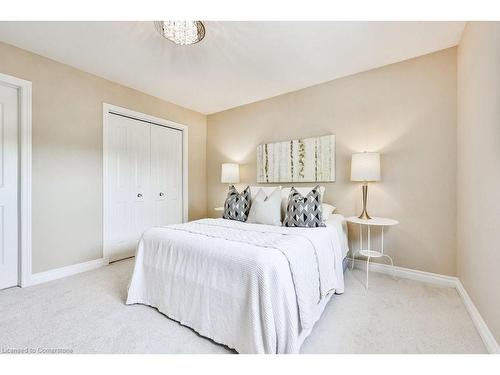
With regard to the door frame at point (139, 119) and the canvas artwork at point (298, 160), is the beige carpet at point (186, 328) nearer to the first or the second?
the door frame at point (139, 119)

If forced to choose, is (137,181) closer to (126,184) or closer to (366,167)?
(126,184)

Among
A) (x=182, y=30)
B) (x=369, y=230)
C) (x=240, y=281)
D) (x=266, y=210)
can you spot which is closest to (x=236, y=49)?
(x=182, y=30)

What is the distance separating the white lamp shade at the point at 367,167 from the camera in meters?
2.33

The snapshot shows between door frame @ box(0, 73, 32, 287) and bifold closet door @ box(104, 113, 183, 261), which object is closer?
Result: door frame @ box(0, 73, 32, 287)

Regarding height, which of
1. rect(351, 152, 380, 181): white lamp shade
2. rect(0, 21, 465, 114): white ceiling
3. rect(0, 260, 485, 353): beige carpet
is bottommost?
rect(0, 260, 485, 353): beige carpet

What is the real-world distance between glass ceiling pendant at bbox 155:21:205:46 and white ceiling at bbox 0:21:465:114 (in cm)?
16

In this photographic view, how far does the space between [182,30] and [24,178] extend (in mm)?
2125

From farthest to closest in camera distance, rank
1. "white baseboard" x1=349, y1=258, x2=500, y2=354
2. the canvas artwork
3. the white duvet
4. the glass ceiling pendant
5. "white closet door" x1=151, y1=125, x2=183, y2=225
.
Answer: "white closet door" x1=151, y1=125, x2=183, y2=225 → the canvas artwork → the glass ceiling pendant → "white baseboard" x1=349, y1=258, x2=500, y2=354 → the white duvet

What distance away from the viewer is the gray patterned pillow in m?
2.19

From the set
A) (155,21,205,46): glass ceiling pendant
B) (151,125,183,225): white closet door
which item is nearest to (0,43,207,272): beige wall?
(151,125,183,225): white closet door

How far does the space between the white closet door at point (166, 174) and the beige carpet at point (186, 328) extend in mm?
1546

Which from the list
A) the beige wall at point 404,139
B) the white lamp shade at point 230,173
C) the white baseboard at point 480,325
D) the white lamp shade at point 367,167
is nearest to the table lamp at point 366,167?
the white lamp shade at point 367,167

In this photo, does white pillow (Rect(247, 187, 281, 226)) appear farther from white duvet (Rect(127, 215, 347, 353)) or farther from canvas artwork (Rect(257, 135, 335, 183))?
canvas artwork (Rect(257, 135, 335, 183))
